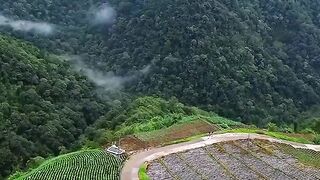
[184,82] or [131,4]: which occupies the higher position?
[131,4]

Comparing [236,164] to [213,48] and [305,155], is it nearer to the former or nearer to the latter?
[305,155]

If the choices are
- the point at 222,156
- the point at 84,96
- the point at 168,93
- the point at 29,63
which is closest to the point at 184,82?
the point at 168,93

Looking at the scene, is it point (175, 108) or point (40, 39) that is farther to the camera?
point (40, 39)

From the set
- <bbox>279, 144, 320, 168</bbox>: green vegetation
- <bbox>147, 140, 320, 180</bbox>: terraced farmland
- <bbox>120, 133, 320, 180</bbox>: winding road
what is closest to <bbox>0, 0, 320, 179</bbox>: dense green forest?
<bbox>120, 133, 320, 180</bbox>: winding road

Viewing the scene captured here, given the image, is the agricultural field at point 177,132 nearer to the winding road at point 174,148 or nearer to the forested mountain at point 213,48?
the winding road at point 174,148

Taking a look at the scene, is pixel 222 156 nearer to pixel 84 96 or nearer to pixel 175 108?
pixel 175 108

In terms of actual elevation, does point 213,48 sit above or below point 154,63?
above

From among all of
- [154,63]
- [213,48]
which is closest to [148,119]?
[154,63]
